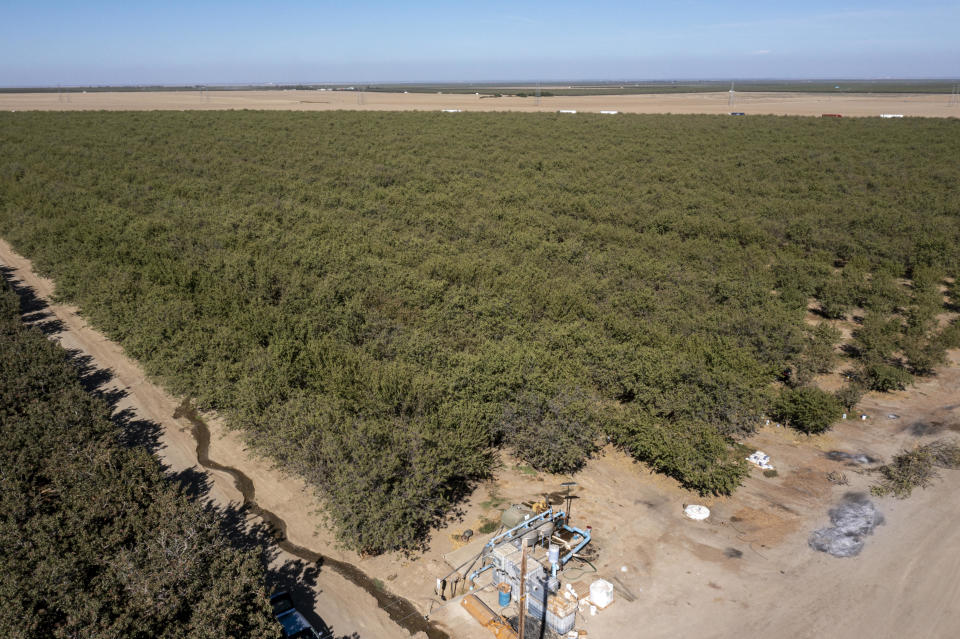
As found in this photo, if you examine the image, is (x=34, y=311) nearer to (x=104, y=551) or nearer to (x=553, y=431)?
(x=104, y=551)

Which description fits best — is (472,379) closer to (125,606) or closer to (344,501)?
(344,501)

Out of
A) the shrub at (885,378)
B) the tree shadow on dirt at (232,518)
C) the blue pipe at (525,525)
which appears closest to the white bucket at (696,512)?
the blue pipe at (525,525)

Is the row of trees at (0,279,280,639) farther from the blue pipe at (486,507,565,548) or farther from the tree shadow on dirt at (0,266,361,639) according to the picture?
the blue pipe at (486,507,565,548)

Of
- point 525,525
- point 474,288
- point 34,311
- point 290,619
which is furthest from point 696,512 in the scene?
point 34,311

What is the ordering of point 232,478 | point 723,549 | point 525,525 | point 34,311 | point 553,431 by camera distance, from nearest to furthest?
point 525,525 < point 723,549 < point 553,431 < point 232,478 < point 34,311

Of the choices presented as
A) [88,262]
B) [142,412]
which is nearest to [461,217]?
[88,262]

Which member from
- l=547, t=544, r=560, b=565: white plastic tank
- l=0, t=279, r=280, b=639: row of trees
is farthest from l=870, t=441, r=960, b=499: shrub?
l=0, t=279, r=280, b=639: row of trees

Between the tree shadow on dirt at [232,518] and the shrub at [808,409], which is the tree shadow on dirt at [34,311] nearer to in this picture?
the tree shadow on dirt at [232,518]
